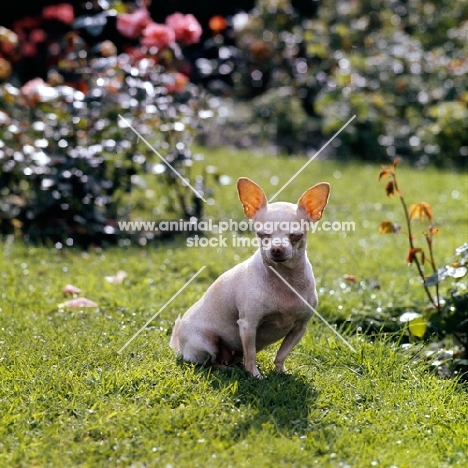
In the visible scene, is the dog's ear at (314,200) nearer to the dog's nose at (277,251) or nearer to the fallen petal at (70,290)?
the dog's nose at (277,251)

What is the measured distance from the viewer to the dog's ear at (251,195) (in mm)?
3266

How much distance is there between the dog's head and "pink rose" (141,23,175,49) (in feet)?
9.88

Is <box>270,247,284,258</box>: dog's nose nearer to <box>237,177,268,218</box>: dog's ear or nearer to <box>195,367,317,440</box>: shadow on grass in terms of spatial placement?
<box>237,177,268,218</box>: dog's ear

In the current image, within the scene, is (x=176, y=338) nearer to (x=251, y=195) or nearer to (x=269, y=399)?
(x=269, y=399)

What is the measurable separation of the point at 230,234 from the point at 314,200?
293cm

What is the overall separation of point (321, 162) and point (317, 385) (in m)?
→ 5.99

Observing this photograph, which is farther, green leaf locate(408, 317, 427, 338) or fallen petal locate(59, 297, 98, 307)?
fallen petal locate(59, 297, 98, 307)

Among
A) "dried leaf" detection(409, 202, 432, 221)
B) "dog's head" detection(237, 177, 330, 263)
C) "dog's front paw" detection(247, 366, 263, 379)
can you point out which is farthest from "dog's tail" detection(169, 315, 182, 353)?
"dried leaf" detection(409, 202, 432, 221)

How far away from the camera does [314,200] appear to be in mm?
3264

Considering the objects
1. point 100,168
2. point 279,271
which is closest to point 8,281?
point 100,168

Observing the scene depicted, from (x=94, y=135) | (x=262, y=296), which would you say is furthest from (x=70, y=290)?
(x=262, y=296)

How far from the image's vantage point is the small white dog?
315cm

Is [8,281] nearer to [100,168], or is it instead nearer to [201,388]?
[100,168]

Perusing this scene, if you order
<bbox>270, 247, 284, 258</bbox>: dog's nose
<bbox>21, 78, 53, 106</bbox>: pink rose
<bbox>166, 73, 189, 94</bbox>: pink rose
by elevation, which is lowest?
<bbox>21, 78, 53, 106</bbox>: pink rose
